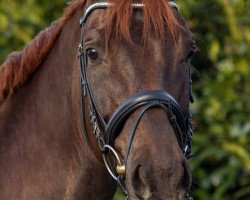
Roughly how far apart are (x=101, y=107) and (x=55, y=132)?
1.30 feet

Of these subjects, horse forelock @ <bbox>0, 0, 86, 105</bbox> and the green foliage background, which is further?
the green foliage background

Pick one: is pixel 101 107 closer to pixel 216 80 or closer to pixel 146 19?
pixel 146 19

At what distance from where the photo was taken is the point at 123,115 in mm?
2990

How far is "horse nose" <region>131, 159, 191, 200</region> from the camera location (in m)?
2.81

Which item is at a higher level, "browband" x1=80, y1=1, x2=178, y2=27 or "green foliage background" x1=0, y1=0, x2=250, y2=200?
"browband" x1=80, y1=1, x2=178, y2=27

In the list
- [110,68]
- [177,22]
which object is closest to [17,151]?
[110,68]

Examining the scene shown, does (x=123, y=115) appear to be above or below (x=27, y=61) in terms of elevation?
below

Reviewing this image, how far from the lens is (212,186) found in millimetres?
6004

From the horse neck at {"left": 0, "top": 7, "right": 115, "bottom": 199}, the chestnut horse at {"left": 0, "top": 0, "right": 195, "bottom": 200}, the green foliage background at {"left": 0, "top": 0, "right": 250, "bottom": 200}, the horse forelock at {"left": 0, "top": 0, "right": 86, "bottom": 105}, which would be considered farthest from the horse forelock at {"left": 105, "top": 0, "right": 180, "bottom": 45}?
the green foliage background at {"left": 0, "top": 0, "right": 250, "bottom": 200}

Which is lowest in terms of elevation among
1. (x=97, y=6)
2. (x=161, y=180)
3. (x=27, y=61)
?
(x=161, y=180)

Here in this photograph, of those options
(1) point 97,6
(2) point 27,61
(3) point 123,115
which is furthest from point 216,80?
(3) point 123,115

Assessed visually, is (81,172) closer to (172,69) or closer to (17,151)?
(17,151)

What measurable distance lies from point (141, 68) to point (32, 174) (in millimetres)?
757

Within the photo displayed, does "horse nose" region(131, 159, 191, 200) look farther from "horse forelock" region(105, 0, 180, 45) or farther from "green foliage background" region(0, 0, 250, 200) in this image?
"green foliage background" region(0, 0, 250, 200)
